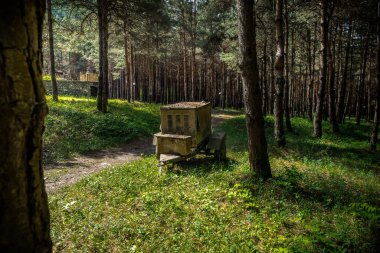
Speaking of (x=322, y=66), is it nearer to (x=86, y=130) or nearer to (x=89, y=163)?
(x=89, y=163)

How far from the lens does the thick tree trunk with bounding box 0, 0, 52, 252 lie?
1.62 meters

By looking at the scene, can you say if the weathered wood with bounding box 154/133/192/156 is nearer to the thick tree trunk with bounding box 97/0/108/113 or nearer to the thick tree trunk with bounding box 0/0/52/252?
the thick tree trunk with bounding box 0/0/52/252

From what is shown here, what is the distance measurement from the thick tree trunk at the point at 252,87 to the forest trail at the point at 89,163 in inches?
239

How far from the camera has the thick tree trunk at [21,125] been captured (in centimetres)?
162

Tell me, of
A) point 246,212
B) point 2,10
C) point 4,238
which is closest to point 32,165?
point 4,238

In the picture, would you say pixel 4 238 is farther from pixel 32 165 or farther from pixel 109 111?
pixel 109 111

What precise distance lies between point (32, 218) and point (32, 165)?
1.15ft

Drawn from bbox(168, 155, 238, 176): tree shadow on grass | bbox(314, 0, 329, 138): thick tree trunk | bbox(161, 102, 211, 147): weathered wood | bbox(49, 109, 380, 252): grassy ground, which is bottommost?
bbox(49, 109, 380, 252): grassy ground

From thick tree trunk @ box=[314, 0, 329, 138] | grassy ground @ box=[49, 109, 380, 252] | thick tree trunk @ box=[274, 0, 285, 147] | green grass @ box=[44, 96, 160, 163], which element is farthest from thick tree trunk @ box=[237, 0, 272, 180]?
thick tree trunk @ box=[314, 0, 329, 138]

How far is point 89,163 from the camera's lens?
38.4ft

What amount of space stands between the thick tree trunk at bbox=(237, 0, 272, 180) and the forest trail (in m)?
6.06

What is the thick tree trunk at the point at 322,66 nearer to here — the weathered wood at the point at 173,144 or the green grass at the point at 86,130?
the weathered wood at the point at 173,144

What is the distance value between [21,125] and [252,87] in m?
6.97

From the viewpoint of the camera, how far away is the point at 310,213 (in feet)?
21.0
